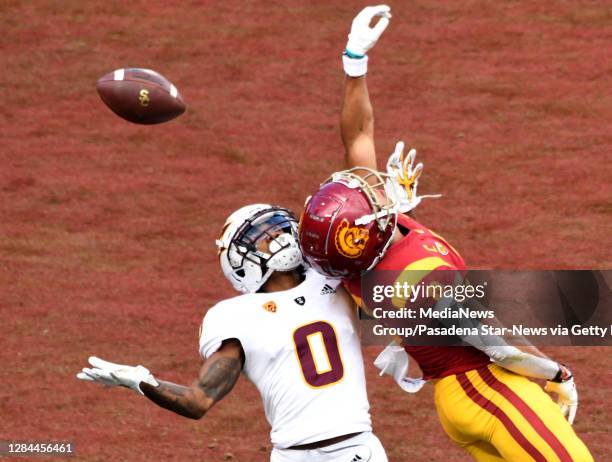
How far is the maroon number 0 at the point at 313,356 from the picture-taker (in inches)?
189

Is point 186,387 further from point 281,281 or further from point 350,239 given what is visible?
point 350,239

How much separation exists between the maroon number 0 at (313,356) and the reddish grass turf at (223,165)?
251cm

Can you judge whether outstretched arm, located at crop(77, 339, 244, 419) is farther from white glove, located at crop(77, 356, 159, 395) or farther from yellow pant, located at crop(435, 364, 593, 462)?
yellow pant, located at crop(435, 364, 593, 462)

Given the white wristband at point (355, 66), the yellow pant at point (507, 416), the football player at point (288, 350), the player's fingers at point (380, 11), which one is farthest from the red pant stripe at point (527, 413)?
the player's fingers at point (380, 11)

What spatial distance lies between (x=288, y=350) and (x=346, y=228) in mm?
505

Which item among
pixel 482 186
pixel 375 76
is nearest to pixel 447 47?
pixel 375 76

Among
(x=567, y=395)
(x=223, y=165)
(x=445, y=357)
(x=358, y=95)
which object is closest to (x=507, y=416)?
(x=445, y=357)

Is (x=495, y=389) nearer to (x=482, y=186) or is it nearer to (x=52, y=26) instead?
(x=482, y=186)

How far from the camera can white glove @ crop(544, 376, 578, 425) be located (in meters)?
5.28

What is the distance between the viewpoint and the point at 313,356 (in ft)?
15.7

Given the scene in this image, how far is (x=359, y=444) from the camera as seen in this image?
15.9ft

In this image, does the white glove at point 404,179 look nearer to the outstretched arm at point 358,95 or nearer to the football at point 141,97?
the outstretched arm at point 358,95

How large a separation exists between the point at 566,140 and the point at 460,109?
3.61ft

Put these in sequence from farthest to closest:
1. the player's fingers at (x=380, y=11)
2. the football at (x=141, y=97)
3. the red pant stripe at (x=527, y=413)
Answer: the football at (x=141, y=97) → the player's fingers at (x=380, y=11) → the red pant stripe at (x=527, y=413)
